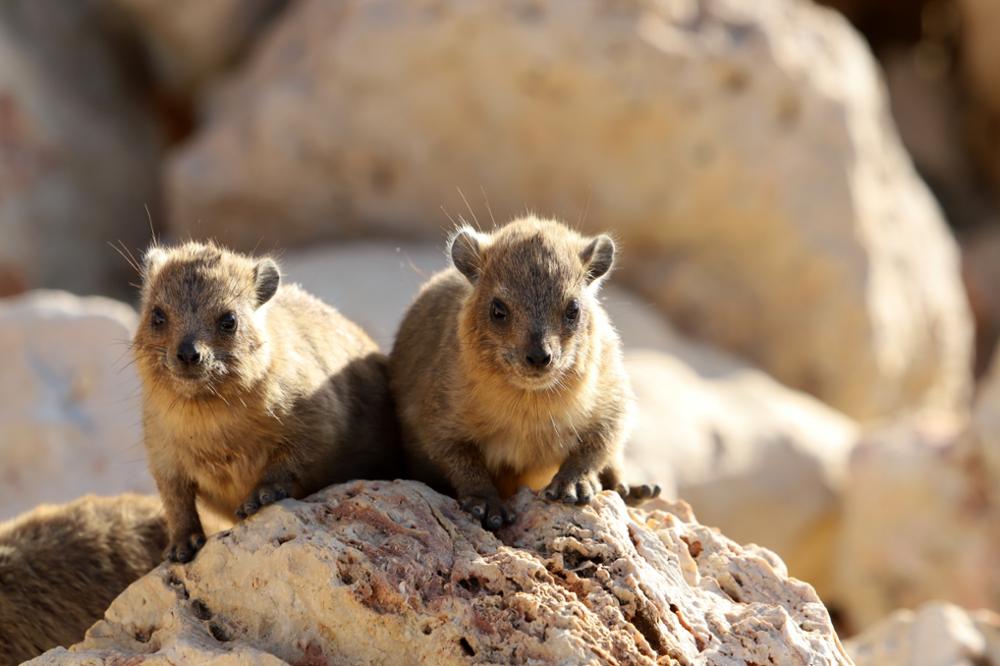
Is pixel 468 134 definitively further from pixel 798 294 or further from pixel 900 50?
pixel 900 50

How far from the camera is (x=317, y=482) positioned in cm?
718

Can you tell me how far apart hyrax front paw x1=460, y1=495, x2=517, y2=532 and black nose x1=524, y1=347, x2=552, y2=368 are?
27.5 inches

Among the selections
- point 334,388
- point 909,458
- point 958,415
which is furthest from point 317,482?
point 958,415

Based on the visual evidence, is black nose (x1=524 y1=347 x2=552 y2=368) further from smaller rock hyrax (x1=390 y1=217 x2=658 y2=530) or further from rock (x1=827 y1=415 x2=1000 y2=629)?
rock (x1=827 y1=415 x2=1000 y2=629)

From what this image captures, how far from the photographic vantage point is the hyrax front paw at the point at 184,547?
666cm

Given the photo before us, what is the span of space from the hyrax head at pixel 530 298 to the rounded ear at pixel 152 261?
154cm

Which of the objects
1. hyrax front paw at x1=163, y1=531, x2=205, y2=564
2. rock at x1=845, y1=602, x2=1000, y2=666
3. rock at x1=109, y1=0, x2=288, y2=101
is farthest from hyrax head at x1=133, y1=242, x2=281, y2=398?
rock at x1=109, y1=0, x2=288, y2=101

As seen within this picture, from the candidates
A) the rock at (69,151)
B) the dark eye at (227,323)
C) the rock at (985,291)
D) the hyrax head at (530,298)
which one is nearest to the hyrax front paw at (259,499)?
the dark eye at (227,323)

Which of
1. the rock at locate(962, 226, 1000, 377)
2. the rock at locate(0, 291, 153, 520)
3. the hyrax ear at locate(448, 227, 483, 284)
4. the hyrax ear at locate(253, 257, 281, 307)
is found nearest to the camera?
the hyrax ear at locate(253, 257, 281, 307)

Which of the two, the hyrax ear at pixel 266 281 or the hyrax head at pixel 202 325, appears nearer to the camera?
the hyrax head at pixel 202 325

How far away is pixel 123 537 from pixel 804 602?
3909mm

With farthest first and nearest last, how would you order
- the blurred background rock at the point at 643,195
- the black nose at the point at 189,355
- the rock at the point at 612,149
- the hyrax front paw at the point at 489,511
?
1. the rock at the point at 612,149
2. the blurred background rock at the point at 643,195
3. the black nose at the point at 189,355
4. the hyrax front paw at the point at 489,511

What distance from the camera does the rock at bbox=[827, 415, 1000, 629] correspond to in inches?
495

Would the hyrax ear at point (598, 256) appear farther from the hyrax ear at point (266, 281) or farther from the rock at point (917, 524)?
the rock at point (917, 524)
